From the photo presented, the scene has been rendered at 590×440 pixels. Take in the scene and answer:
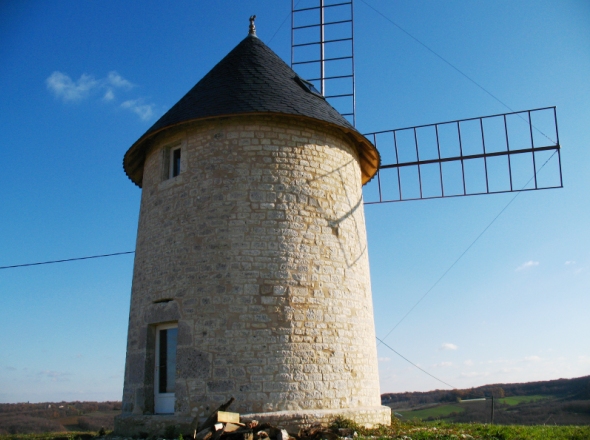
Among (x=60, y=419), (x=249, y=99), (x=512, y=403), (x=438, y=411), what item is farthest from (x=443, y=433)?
(x=512, y=403)

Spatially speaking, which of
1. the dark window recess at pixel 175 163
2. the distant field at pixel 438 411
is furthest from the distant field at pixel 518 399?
the dark window recess at pixel 175 163

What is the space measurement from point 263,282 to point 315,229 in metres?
1.33

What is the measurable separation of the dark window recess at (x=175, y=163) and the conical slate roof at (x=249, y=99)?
1.73 feet

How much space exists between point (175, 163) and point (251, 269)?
9.05ft

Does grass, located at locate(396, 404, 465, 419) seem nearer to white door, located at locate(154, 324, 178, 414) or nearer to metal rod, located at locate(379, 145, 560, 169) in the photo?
metal rod, located at locate(379, 145, 560, 169)

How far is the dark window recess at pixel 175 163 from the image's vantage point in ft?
32.7

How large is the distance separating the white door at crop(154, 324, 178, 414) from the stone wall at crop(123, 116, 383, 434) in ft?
0.44

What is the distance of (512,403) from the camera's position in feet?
101

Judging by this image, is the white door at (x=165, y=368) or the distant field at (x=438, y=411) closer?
the white door at (x=165, y=368)

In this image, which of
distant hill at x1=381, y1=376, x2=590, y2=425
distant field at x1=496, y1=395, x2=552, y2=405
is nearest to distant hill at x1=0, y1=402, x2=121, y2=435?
distant hill at x1=381, y1=376, x2=590, y2=425

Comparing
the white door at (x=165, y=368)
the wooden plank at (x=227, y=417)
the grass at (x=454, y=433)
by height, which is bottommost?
the grass at (x=454, y=433)

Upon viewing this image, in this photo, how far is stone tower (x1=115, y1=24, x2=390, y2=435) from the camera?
8.24 metres

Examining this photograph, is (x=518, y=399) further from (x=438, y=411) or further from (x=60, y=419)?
(x=60, y=419)

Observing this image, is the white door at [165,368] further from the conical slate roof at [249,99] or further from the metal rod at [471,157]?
the metal rod at [471,157]
